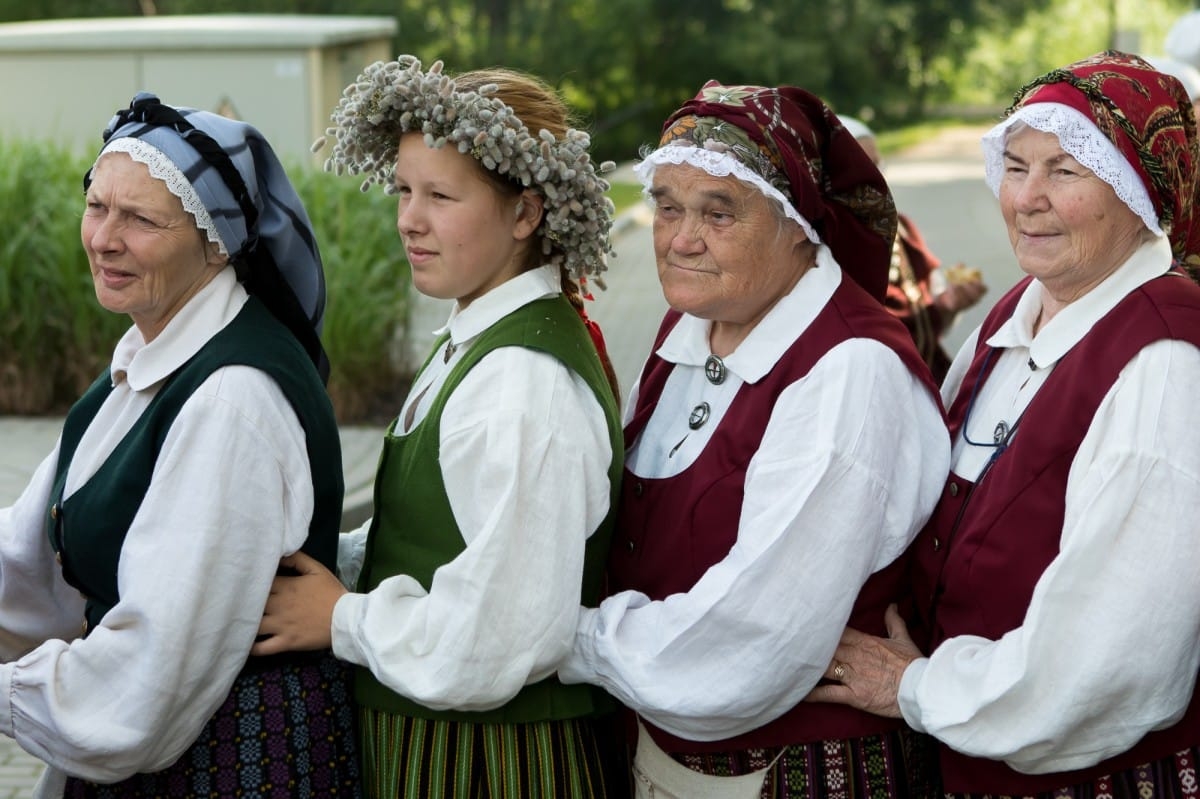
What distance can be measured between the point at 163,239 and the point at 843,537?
4.06ft

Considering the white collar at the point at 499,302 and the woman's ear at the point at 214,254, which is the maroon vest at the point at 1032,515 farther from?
the woman's ear at the point at 214,254

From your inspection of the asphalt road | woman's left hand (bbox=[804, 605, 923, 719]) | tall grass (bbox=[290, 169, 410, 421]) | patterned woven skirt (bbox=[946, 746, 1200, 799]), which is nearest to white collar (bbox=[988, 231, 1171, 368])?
woman's left hand (bbox=[804, 605, 923, 719])

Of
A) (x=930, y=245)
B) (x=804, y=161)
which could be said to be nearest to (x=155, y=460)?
(x=804, y=161)

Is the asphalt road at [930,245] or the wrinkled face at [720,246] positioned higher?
the wrinkled face at [720,246]

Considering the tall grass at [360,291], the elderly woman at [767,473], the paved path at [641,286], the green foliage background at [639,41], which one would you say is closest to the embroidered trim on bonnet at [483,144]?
the elderly woman at [767,473]

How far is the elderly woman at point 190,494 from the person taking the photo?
2520mm

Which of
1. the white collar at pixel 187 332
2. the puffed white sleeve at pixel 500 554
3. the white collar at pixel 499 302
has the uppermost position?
the white collar at pixel 499 302

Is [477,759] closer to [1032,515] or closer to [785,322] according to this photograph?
[785,322]

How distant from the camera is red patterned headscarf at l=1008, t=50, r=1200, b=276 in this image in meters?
2.46

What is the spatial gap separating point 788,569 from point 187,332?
Answer: 110 cm

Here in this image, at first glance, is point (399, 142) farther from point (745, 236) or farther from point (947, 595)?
point (947, 595)

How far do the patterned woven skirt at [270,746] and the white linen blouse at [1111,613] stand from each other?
1043 millimetres

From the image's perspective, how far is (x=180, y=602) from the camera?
2.49 meters

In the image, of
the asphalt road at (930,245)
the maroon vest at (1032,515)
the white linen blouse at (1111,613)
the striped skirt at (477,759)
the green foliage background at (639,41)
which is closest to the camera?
the white linen blouse at (1111,613)
